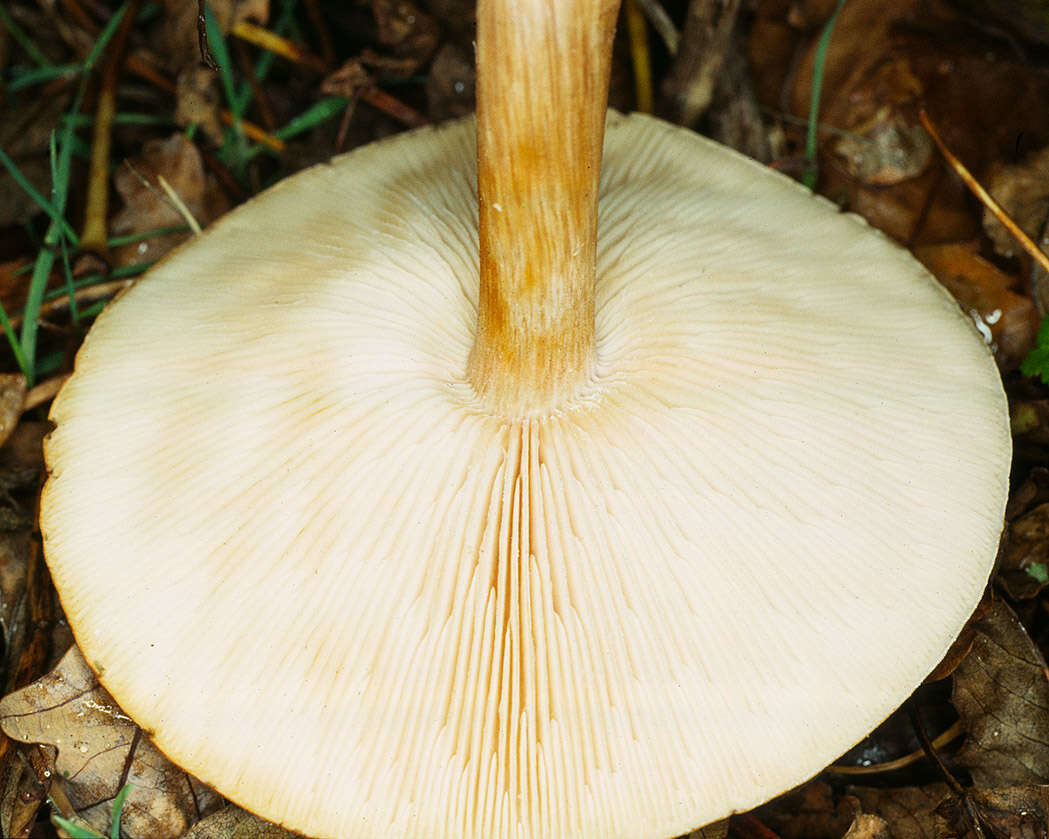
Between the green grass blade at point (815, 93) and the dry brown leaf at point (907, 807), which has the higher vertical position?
the green grass blade at point (815, 93)

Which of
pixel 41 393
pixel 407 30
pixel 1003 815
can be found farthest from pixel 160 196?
pixel 1003 815

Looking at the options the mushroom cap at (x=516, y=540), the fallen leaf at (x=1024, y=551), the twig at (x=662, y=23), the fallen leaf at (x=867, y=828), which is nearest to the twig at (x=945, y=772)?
the fallen leaf at (x=867, y=828)

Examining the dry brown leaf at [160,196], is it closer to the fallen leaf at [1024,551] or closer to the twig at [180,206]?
the twig at [180,206]

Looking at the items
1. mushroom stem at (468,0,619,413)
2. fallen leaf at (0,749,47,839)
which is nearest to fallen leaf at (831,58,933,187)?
mushroom stem at (468,0,619,413)

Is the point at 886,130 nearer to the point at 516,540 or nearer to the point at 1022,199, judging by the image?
the point at 1022,199

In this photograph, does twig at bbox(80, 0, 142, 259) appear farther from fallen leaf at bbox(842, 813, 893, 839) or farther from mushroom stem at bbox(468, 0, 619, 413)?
fallen leaf at bbox(842, 813, 893, 839)

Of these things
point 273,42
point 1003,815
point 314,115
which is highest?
point 273,42
